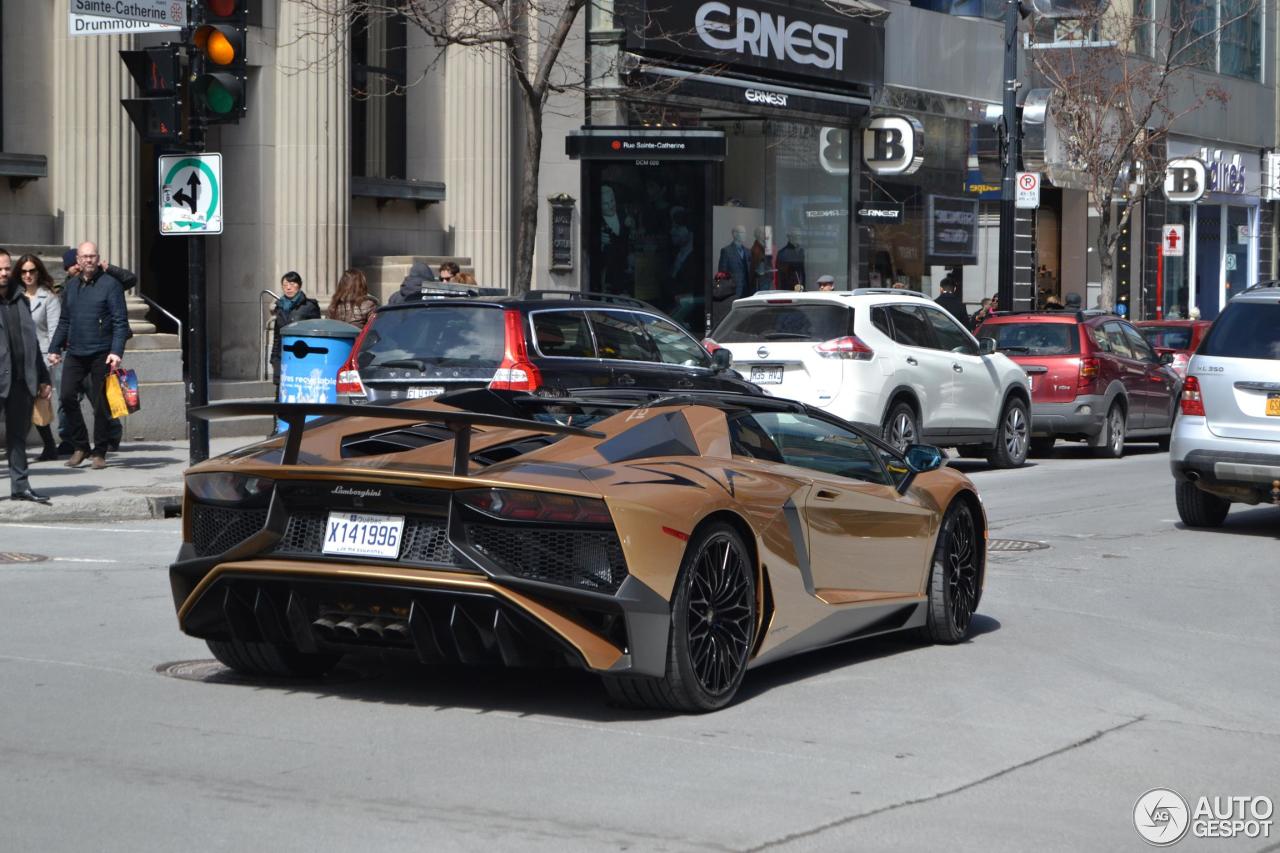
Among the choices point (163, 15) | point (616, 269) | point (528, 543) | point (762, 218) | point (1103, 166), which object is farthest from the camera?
point (1103, 166)

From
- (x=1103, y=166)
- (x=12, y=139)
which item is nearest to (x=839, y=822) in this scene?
(x=12, y=139)

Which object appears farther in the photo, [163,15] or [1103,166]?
[1103,166]

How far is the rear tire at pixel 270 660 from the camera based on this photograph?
7.66 m

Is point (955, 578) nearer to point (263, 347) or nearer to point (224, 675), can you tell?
point (224, 675)

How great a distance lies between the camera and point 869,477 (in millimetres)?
8633

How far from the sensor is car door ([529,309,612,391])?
14570mm

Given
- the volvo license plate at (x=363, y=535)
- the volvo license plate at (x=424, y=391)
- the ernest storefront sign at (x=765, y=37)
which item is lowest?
the volvo license plate at (x=363, y=535)

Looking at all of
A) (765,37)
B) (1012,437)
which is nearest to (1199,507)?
(1012,437)

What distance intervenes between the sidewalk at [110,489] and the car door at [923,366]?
7.07m

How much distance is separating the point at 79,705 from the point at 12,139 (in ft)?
45.0

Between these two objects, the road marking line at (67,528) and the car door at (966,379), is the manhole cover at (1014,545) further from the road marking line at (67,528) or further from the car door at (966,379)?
the road marking line at (67,528)

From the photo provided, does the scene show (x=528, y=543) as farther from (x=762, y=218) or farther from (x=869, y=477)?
(x=762, y=218)

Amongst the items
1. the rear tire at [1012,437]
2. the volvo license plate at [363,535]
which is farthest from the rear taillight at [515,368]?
the rear tire at [1012,437]

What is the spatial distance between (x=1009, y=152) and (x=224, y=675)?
2229 centimetres
